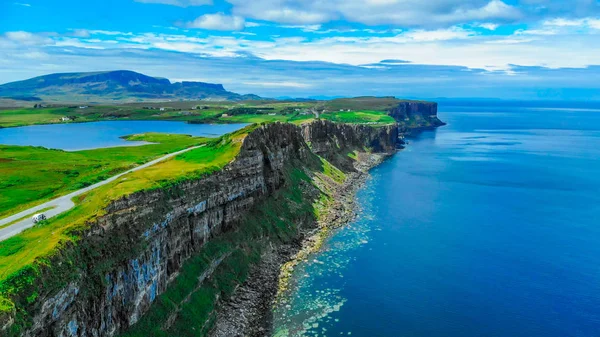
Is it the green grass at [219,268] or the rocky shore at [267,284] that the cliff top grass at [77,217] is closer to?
the green grass at [219,268]

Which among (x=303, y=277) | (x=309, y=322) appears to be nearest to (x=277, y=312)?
(x=309, y=322)

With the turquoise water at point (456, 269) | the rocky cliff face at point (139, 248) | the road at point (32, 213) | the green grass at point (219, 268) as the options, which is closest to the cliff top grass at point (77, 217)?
the rocky cliff face at point (139, 248)

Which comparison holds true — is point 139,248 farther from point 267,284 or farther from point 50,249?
point 267,284

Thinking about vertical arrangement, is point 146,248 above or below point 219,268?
above

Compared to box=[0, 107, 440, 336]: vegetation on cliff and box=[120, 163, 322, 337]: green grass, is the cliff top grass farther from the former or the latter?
box=[120, 163, 322, 337]: green grass

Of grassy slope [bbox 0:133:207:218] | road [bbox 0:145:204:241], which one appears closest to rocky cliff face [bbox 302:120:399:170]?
grassy slope [bbox 0:133:207:218]

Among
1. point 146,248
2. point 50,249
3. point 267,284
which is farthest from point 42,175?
point 50,249
